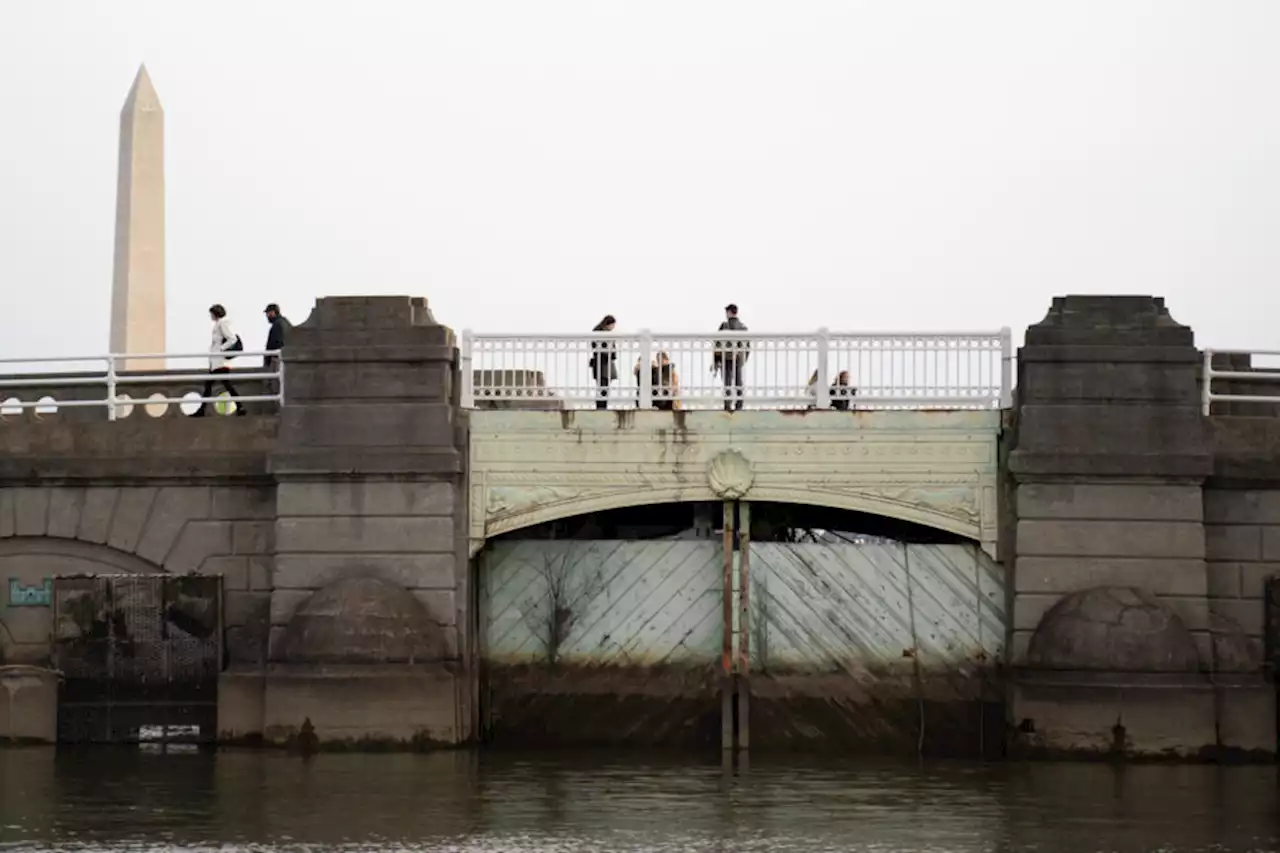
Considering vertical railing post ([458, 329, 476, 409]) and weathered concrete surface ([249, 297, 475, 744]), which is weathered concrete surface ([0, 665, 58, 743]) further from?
vertical railing post ([458, 329, 476, 409])

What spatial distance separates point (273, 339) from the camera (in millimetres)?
23484

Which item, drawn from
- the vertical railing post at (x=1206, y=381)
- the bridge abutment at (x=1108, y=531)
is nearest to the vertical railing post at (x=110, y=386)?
the bridge abutment at (x=1108, y=531)

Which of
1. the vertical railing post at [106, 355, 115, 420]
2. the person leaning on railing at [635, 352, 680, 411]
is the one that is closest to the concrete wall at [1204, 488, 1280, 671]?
the person leaning on railing at [635, 352, 680, 411]

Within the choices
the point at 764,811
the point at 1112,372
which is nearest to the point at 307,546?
the point at 764,811

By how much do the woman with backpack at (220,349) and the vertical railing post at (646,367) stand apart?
4297mm

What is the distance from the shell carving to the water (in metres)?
2.74

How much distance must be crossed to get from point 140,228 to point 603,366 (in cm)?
952

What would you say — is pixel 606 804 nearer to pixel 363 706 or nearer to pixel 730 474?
pixel 363 706

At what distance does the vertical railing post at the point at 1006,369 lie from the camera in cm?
2247

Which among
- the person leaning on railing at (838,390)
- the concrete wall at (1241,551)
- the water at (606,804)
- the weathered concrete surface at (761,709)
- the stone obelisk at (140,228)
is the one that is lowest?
the water at (606,804)

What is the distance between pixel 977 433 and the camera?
2255 centimetres

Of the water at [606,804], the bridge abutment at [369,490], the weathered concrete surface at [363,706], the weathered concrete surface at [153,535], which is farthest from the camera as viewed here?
the weathered concrete surface at [153,535]

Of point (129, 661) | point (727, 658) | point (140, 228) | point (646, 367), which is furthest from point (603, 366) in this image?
point (140, 228)

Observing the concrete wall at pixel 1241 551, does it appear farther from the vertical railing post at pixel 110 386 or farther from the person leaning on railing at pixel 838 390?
the vertical railing post at pixel 110 386
